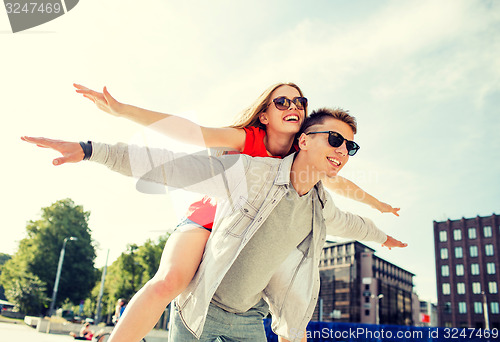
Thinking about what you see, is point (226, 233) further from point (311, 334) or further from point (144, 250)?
point (144, 250)

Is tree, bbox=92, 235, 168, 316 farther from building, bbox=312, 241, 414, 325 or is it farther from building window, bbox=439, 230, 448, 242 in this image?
building window, bbox=439, 230, 448, 242

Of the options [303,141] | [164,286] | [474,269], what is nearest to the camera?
[164,286]

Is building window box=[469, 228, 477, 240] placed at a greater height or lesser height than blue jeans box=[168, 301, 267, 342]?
greater

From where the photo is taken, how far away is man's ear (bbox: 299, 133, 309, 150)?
2.92 meters

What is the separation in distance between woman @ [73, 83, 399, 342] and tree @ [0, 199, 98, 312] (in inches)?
1470

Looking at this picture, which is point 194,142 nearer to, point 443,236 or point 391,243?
point 391,243

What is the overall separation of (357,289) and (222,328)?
98.4 meters

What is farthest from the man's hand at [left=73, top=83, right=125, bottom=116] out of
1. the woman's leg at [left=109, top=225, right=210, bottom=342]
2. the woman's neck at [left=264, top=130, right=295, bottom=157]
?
the woman's neck at [left=264, top=130, right=295, bottom=157]

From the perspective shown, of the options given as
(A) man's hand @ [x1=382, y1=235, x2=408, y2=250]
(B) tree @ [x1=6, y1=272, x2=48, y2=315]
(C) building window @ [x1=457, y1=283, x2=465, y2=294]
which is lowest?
(B) tree @ [x1=6, y1=272, x2=48, y2=315]

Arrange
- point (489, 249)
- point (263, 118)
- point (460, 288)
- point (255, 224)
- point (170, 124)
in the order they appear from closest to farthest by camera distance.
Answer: point (255, 224), point (170, 124), point (263, 118), point (489, 249), point (460, 288)

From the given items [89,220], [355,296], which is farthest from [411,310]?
[89,220]

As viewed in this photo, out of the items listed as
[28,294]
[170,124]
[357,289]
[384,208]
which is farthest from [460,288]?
[170,124]

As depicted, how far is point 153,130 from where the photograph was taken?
8.37 ft

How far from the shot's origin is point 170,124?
8.64 feet
